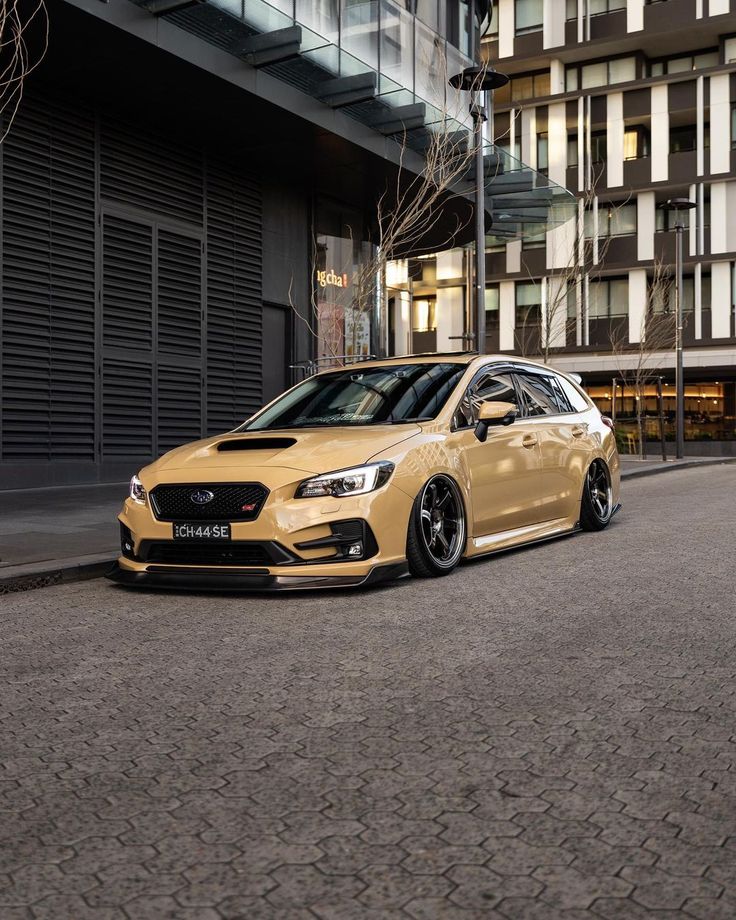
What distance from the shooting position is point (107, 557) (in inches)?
337

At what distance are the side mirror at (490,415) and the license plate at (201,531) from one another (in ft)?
7.60

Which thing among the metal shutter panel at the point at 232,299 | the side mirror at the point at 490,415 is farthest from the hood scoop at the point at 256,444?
the metal shutter panel at the point at 232,299

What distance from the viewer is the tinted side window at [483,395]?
8445 millimetres

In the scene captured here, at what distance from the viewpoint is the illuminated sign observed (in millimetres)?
22859

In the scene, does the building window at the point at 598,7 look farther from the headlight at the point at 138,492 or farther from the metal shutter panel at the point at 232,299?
the headlight at the point at 138,492

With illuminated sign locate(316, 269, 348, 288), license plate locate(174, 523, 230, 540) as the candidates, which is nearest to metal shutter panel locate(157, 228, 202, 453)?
illuminated sign locate(316, 269, 348, 288)

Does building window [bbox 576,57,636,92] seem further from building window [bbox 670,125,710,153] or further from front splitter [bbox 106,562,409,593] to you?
front splitter [bbox 106,562,409,593]

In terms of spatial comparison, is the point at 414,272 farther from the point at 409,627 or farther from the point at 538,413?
the point at 409,627

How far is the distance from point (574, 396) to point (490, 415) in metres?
2.56

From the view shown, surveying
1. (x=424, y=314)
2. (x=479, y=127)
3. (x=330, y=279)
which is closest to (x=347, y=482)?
(x=479, y=127)

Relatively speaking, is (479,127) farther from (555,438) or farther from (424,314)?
(424,314)

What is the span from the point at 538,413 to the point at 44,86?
10.2 m

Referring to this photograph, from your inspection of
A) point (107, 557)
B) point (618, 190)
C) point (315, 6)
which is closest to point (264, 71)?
point (315, 6)

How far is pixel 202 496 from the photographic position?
715cm
